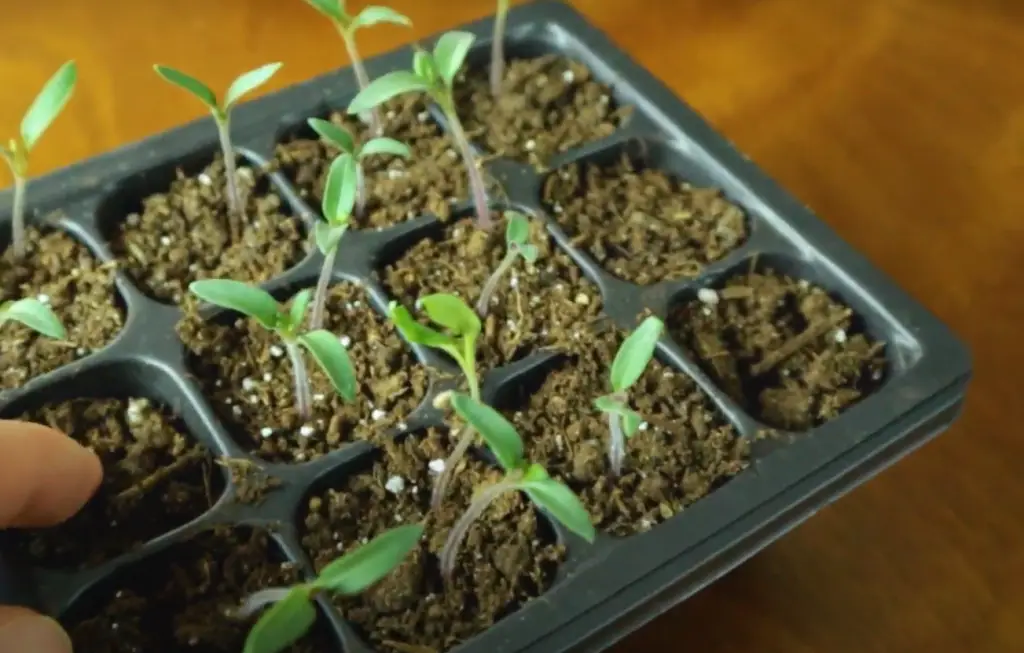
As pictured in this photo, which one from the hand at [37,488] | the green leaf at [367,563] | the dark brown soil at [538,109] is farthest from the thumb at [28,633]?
the dark brown soil at [538,109]

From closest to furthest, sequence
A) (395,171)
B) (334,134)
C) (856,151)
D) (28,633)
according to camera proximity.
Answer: (28,633)
(334,134)
(395,171)
(856,151)

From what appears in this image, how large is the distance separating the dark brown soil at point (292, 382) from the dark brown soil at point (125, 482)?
0.03 metres

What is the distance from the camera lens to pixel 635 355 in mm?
567

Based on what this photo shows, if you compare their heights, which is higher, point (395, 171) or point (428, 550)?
point (395, 171)

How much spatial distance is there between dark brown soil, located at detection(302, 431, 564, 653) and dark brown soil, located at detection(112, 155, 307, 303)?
165 mm

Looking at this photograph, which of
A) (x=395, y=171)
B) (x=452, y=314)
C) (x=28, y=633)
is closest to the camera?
(x=28, y=633)

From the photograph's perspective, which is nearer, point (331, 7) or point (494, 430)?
point (494, 430)

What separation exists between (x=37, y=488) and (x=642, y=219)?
40 cm

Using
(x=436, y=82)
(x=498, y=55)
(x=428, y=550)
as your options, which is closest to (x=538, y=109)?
(x=498, y=55)

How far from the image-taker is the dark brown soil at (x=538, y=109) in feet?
2.53

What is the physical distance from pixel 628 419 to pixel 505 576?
4.3 inches

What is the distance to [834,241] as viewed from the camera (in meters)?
0.68

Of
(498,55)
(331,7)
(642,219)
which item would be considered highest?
(331,7)

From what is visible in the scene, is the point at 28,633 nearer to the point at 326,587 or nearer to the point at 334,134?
the point at 326,587
